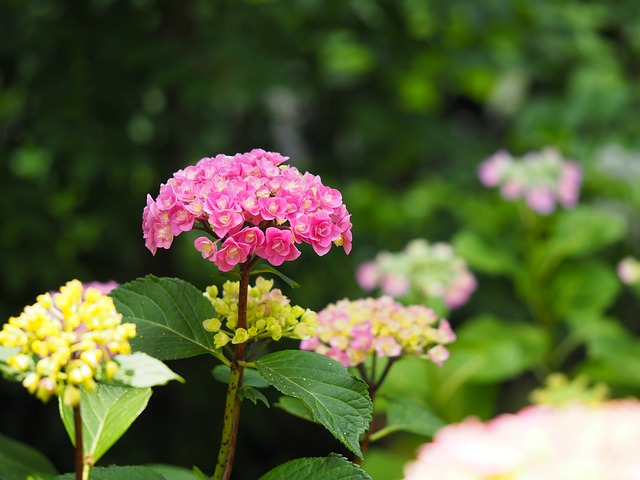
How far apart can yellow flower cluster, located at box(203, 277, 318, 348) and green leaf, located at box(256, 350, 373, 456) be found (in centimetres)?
2

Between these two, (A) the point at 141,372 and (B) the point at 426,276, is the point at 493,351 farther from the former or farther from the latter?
(A) the point at 141,372

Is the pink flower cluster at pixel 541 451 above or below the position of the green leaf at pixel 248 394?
below

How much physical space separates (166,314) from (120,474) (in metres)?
0.12

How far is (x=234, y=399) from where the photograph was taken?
25.2 inches

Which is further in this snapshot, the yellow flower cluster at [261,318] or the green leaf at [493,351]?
the green leaf at [493,351]

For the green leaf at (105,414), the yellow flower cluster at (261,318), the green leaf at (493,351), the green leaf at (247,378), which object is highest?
the green leaf at (493,351)

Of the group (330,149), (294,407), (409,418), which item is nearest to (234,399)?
(294,407)

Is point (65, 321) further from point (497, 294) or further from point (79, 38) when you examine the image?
point (497, 294)

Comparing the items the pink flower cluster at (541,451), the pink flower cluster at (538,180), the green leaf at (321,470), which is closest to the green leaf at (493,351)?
the pink flower cluster at (538,180)

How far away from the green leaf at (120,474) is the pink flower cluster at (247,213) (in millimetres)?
168

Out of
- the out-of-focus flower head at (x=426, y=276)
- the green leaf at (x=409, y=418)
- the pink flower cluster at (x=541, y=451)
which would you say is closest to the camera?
the pink flower cluster at (x=541, y=451)

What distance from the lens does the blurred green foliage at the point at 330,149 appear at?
180 cm

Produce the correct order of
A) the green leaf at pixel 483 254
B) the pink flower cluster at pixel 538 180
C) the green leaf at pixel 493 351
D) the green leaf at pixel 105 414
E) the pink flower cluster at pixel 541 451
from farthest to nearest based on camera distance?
1. the green leaf at pixel 483 254
2. the pink flower cluster at pixel 538 180
3. the green leaf at pixel 493 351
4. the green leaf at pixel 105 414
5. the pink flower cluster at pixel 541 451

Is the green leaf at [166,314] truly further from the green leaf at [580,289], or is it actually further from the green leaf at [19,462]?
the green leaf at [580,289]
